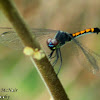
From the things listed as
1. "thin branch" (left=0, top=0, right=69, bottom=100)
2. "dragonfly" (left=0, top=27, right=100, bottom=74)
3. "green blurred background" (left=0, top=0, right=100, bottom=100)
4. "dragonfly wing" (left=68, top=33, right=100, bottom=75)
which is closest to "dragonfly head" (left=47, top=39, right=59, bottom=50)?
"dragonfly" (left=0, top=27, right=100, bottom=74)

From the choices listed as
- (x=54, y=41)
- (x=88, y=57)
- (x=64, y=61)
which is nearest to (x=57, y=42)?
(x=54, y=41)

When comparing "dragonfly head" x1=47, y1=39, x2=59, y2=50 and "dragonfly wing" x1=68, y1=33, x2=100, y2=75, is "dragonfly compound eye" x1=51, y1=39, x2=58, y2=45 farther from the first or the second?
"dragonfly wing" x1=68, y1=33, x2=100, y2=75

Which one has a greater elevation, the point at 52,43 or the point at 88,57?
the point at 52,43

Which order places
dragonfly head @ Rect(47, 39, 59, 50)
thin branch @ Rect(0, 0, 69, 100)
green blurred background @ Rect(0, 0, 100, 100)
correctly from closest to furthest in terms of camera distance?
thin branch @ Rect(0, 0, 69, 100) < dragonfly head @ Rect(47, 39, 59, 50) < green blurred background @ Rect(0, 0, 100, 100)

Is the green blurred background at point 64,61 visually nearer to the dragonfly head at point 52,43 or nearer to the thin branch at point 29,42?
the dragonfly head at point 52,43

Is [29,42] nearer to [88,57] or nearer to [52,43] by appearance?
[52,43]

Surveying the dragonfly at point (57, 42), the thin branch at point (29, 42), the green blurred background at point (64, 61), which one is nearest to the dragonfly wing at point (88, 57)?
the dragonfly at point (57, 42)
